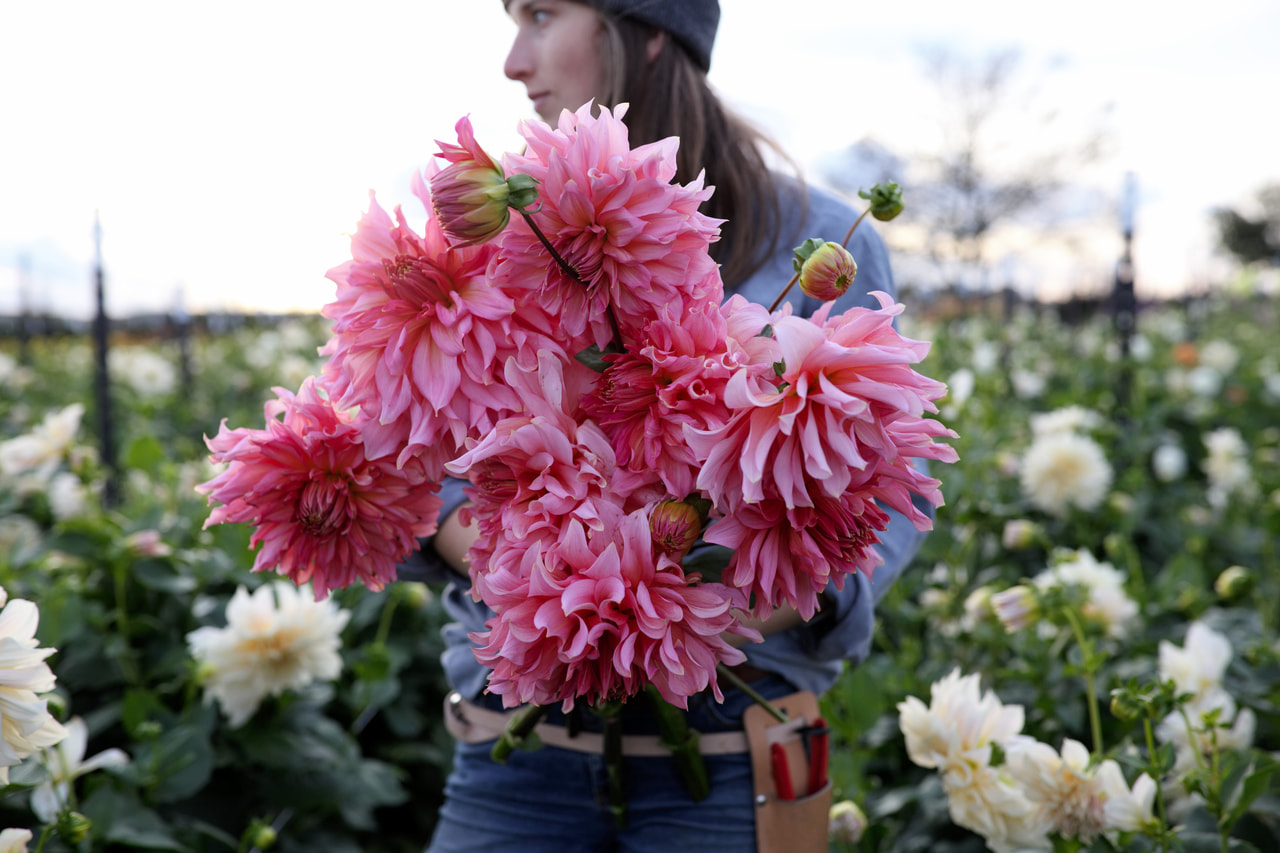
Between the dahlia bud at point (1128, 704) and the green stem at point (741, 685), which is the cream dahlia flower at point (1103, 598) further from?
the green stem at point (741, 685)

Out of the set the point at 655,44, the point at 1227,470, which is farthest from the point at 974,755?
the point at 1227,470

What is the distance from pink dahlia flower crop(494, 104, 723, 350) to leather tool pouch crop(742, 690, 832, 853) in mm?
675

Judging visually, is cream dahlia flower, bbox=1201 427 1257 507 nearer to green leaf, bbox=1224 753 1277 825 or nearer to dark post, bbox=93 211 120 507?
green leaf, bbox=1224 753 1277 825

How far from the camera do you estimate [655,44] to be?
1358 millimetres

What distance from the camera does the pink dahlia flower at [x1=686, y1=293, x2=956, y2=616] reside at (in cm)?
59

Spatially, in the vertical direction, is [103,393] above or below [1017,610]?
above

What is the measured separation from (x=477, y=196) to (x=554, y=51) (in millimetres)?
709

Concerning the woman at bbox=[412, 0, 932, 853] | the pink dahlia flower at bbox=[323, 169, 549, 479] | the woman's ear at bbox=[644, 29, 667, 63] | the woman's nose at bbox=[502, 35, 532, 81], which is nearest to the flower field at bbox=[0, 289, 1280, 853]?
the woman at bbox=[412, 0, 932, 853]

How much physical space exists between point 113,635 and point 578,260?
1.60 m

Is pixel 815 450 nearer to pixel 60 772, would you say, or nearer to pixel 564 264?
pixel 564 264

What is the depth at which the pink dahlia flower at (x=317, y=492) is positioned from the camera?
0.75m

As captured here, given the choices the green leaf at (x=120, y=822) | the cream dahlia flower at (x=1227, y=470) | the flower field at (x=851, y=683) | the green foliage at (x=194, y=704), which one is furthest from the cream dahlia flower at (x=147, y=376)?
the cream dahlia flower at (x=1227, y=470)

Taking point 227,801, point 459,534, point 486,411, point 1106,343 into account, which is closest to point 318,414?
point 486,411

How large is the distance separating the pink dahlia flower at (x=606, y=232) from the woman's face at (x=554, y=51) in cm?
62
